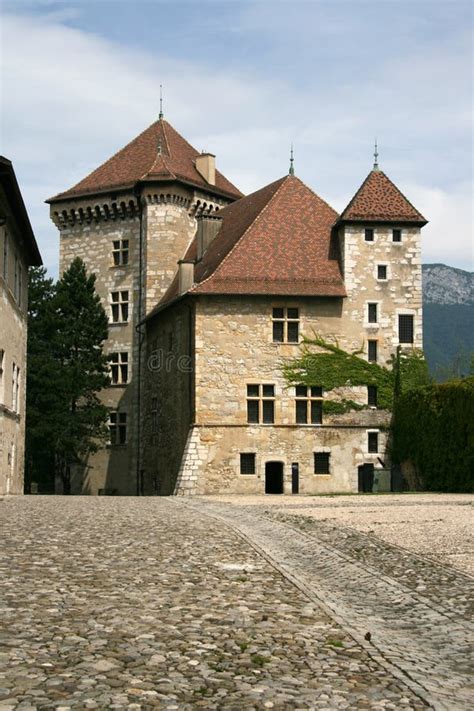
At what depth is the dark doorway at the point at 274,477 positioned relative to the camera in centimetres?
4431

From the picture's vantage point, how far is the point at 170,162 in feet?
188

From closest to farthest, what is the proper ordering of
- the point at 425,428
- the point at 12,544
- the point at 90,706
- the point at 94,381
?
the point at 90,706, the point at 12,544, the point at 425,428, the point at 94,381

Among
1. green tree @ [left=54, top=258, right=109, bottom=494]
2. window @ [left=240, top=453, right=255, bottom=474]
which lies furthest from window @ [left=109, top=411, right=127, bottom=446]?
window @ [left=240, top=453, right=255, bottom=474]

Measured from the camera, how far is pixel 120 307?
5694 cm

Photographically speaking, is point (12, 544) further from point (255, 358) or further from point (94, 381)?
point (94, 381)

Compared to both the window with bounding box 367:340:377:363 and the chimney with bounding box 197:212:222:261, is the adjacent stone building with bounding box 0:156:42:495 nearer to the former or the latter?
the chimney with bounding box 197:212:222:261

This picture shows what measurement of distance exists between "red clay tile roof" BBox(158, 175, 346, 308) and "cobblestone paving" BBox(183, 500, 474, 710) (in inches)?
1048

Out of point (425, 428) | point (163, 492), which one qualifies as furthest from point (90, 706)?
point (163, 492)

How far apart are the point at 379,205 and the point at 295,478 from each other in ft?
42.6

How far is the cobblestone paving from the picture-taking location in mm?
7863

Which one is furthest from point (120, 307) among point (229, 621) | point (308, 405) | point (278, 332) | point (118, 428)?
point (229, 621)

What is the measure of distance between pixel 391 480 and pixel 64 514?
23.9 m

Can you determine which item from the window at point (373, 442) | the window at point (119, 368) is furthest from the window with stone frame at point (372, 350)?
the window at point (119, 368)

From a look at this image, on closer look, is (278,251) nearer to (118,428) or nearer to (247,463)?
(247,463)
